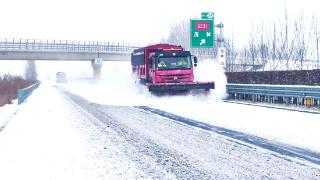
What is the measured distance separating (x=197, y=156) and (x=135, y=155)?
43.4 inches

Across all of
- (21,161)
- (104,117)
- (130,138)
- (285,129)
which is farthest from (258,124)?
(21,161)

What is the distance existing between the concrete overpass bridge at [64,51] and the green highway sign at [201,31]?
3370 cm

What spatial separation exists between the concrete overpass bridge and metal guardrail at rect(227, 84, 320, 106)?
38.6 m

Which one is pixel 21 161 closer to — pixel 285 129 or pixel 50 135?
pixel 50 135

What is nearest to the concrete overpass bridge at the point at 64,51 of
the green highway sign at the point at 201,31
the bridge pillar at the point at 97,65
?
the bridge pillar at the point at 97,65

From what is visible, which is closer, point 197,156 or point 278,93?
point 197,156

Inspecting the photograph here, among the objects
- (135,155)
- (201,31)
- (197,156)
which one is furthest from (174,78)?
(197,156)

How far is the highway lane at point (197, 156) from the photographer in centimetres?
623

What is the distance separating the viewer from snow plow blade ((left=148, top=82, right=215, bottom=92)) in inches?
857

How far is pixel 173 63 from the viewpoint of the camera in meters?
23.5

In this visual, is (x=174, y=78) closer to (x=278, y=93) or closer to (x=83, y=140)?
(x=278, y=93)

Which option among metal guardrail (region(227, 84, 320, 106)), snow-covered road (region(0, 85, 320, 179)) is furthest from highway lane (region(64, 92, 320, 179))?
metal guardrail (region(227, 84, 320, 106))

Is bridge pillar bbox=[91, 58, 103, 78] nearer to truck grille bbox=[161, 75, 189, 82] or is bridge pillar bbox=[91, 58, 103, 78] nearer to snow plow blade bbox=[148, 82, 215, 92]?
truck grille bbox=[161, 75, 189, 82]

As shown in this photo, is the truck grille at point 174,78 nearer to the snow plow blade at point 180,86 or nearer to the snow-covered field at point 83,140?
the snow plow blade at point 180,86
